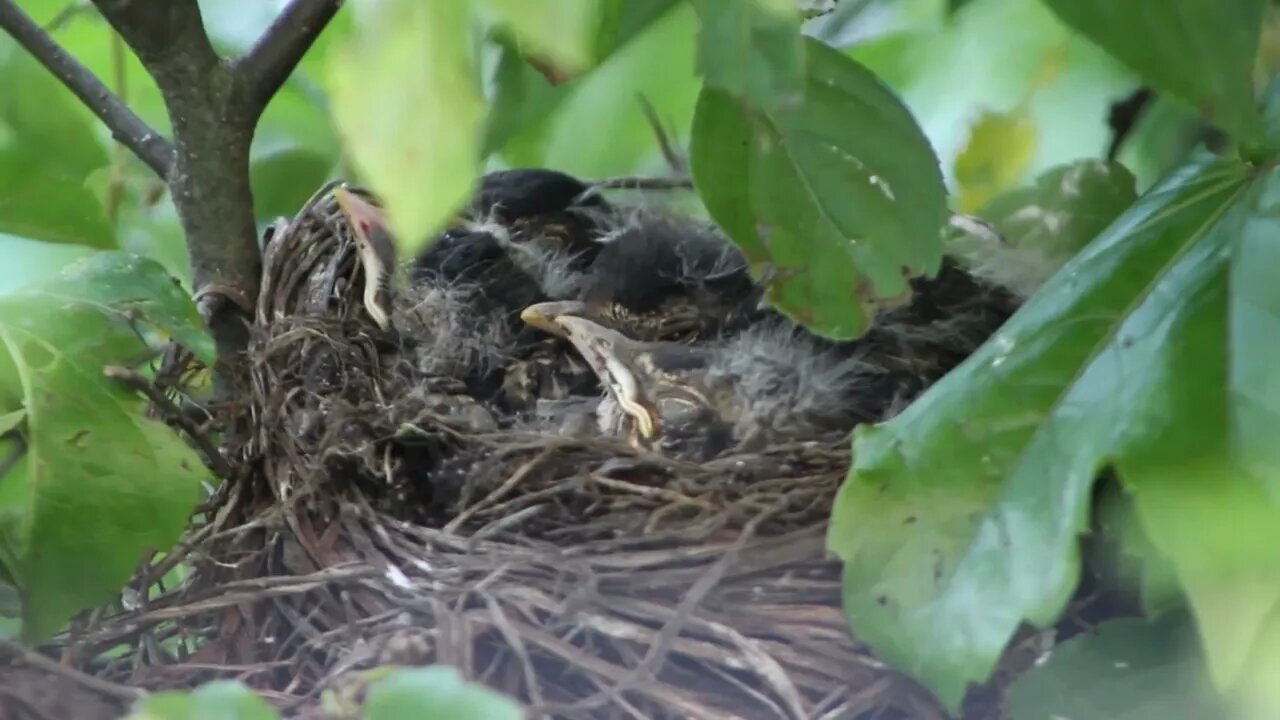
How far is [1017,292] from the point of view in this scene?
900mm

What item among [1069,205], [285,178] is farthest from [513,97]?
[1069,205]

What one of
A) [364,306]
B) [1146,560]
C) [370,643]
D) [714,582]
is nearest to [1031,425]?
[1146,560]

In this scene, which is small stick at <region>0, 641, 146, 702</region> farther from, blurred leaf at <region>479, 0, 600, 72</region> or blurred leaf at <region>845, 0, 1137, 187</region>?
blurred leaf at <region>845, 0, 1137, 187</region>

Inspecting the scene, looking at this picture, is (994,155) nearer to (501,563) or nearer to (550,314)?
(550,314)

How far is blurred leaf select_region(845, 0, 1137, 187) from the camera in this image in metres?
1.08

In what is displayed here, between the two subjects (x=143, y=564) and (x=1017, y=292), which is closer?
(x=143, y=564)

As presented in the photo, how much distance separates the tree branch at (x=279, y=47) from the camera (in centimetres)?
75

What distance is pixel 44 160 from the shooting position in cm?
79

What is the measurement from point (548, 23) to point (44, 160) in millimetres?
669

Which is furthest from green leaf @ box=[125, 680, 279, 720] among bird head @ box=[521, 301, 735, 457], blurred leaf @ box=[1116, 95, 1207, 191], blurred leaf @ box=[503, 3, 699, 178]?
blurred leaf @ box=[1116, 95, 1207, 191]

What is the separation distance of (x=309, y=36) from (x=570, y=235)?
395 millimetres

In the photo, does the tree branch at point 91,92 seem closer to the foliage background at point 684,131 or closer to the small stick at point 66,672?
the foliage background at point 684,131

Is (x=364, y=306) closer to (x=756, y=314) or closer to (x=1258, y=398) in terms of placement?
(x=756, y=314)

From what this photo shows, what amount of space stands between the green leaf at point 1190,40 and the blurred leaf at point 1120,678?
0.74 ft
